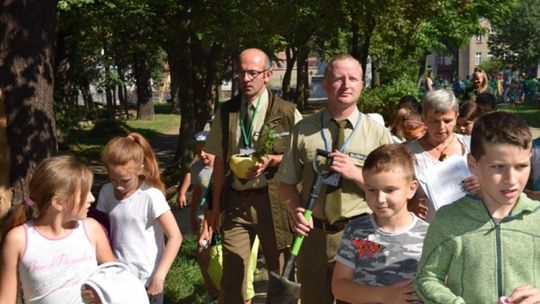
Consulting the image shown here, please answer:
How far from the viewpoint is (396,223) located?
11.3 ft

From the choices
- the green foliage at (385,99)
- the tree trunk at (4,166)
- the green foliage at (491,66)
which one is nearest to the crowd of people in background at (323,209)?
the tree trunk at (4,166)

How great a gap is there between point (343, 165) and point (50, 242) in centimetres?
170

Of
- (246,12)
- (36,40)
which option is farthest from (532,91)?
(36,40)

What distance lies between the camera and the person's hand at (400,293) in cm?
317

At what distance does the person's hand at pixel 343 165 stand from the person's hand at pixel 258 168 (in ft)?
2.94

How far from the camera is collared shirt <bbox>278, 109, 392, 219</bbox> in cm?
442

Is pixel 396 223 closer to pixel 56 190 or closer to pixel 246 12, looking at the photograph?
pixel 56 190

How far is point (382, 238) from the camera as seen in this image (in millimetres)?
3436

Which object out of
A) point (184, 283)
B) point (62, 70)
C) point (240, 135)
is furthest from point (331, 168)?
point (62, 70)

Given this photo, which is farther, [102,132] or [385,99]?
[102,132]

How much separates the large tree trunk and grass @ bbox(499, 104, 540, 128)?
2001cm

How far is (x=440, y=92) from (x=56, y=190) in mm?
2414

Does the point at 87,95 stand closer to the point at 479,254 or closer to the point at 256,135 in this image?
the point at 256,135

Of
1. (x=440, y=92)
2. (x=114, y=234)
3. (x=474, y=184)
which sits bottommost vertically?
(x=114, y=234)
